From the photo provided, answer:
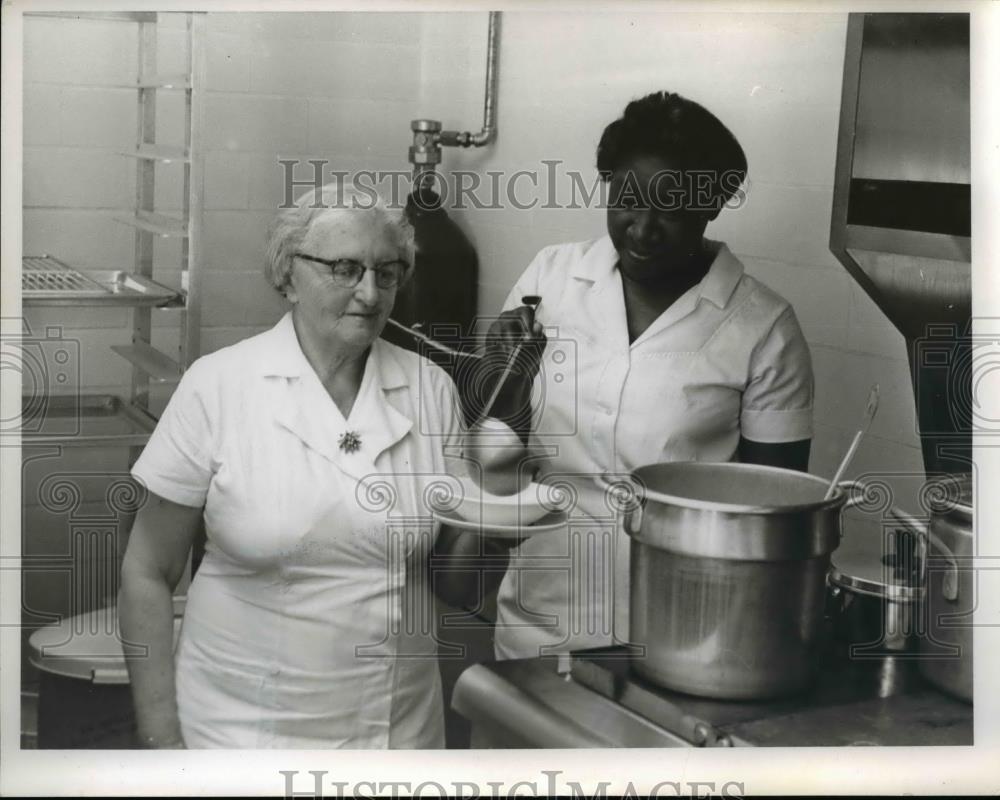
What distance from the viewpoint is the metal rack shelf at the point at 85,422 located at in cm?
182

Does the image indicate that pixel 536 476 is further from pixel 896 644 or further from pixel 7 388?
pixel 7 388

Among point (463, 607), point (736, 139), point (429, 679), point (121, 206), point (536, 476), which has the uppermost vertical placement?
point (736, 139)

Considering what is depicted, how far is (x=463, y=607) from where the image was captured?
72.6 inches

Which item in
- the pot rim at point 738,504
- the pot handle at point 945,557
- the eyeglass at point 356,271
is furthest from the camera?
the pot handle at point 945,557

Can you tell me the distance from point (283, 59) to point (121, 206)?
33 centimetres

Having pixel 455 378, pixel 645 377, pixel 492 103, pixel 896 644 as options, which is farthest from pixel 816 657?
pixel 492 103

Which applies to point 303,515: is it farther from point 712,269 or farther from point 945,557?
point 945,557

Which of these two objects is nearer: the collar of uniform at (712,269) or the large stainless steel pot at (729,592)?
the large stainless steel pot at (729,592)

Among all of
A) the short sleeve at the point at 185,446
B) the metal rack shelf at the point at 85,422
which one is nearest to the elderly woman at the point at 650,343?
the short sleeve at the point at 185,446

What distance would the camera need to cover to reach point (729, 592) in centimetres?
166

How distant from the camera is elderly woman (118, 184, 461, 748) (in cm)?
177

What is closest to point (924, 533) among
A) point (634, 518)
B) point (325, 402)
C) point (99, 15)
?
point (634, 518)

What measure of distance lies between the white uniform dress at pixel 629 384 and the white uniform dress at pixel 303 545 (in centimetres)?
19

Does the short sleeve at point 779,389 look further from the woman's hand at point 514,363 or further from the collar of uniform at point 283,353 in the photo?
the collar of uniform at point 283,353
